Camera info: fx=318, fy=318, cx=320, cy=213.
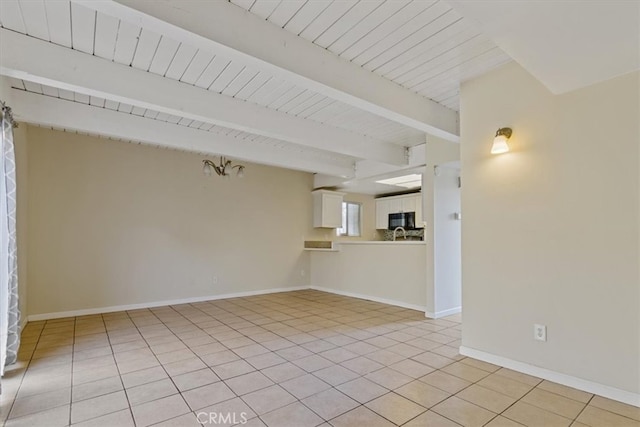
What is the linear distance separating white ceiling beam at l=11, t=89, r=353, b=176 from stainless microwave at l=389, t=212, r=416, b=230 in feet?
10.3

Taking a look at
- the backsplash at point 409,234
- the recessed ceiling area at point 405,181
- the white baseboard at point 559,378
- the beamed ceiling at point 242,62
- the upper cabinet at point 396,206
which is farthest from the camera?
the backsplash at point 409,234

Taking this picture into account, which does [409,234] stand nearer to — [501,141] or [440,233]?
[440,233]

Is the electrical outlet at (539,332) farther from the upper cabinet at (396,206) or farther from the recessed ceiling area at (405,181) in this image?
the upper cabinet at (396,206)

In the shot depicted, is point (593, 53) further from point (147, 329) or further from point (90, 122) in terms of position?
point (147, 329)

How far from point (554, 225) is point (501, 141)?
81cm

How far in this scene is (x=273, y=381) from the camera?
8.22ft

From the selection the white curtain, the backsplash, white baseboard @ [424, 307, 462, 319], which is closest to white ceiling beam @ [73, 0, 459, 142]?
the white curtain

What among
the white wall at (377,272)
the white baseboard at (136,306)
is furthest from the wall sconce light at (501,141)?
the white baseboard at (136,306)

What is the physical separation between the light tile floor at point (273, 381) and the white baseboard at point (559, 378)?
0.21 ft

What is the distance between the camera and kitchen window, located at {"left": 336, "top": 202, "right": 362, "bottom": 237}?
315 inches

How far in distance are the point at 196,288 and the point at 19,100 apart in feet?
11.8

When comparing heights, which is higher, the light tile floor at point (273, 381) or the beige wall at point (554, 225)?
the beige wall at point (554, 225)

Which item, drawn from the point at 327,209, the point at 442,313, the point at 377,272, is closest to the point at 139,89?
the point at 377,272

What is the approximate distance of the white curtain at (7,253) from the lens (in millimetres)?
2557
